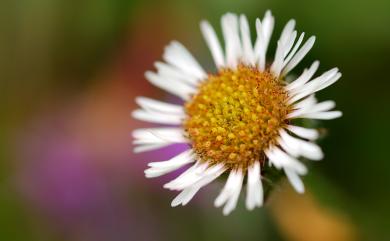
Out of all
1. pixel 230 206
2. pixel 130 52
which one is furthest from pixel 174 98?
pixel 230 206

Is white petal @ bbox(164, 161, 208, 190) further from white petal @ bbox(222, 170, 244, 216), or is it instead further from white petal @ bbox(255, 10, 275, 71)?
white petal @ bbox(255, 10, 275, 71)

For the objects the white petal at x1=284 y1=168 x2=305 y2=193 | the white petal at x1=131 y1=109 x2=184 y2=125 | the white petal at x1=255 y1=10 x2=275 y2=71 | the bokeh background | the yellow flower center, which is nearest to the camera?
the white petal at x1=284 y1=168 x2=305 y2=193

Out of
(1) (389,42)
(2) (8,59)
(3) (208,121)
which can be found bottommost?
(3) (208,121)

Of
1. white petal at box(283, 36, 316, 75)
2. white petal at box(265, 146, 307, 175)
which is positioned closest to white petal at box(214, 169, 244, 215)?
white petal at box(265, 146, 307, 175)

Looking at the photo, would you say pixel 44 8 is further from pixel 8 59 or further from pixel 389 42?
pixel 389 42

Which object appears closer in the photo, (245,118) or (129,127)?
(245,118)

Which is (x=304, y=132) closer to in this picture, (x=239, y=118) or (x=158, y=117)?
(x=239, y=118)

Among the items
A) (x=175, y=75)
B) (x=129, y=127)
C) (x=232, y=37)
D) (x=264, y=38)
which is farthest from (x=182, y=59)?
(x=129, y=127)
